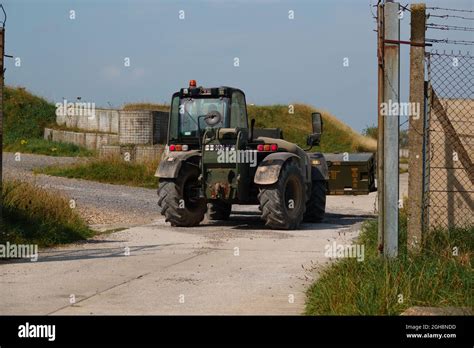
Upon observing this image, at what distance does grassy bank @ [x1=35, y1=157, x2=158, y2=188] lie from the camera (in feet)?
94.1

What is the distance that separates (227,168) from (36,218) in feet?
12.9

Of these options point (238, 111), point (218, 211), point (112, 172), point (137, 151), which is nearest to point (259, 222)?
point (218, 211)

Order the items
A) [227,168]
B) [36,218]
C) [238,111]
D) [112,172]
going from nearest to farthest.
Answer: [36,218] → [227,168] → [238,111] → [112,172]

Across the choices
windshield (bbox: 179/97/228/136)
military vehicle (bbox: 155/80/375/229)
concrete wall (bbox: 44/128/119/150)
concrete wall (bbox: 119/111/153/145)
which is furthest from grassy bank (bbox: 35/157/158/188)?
windshield (bbox: 179/97/228/136)

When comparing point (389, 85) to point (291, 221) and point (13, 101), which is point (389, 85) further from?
point (13, 101)

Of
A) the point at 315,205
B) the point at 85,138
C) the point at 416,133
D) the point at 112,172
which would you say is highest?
the point at 416,133

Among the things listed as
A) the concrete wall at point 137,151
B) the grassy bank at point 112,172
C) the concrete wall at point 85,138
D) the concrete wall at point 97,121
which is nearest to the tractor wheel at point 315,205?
the grassy bank at point 112,172

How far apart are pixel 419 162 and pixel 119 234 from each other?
7.72 meters

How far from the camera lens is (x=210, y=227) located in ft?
56.6

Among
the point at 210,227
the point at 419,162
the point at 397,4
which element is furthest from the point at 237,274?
the point at 210,227

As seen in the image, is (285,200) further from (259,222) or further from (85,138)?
(85,138)

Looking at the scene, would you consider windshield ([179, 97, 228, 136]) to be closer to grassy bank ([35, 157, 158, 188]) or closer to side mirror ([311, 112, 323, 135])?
side mirror ([311, 112, 323, 135])

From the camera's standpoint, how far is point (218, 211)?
18891mm

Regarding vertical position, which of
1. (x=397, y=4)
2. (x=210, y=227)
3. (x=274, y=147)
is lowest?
(x=210, y=227)
